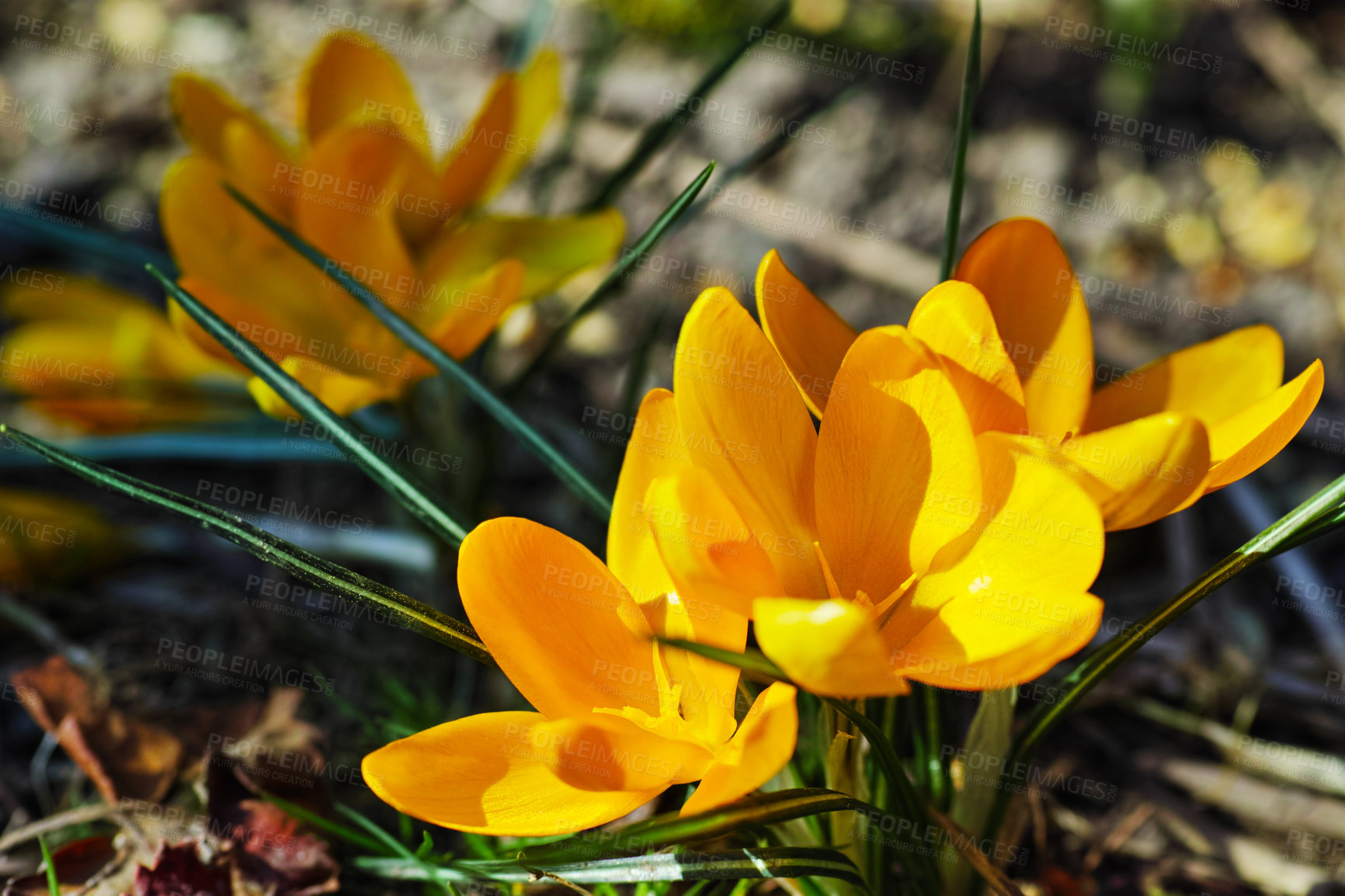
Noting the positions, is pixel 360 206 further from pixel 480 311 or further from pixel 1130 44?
pixel 1130 44

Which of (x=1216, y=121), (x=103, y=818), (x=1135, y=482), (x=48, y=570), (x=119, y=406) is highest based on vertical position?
(x=1216, y=121)

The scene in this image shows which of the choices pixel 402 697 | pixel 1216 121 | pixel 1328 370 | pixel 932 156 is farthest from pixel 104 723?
pixel 1216 121

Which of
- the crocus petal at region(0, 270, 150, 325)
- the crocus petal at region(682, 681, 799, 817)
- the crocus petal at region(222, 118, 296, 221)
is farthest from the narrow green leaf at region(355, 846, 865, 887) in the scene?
the crocus petal at region(0, 270, 150, 325)

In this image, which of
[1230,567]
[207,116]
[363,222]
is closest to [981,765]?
[1230,567]

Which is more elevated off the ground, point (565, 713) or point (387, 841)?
point (565, 713)

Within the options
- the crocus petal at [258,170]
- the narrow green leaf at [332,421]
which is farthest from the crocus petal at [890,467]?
the crocus petal at [258,170]

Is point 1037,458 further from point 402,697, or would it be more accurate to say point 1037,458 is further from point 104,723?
point 104,723

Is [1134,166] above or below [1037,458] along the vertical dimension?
above
